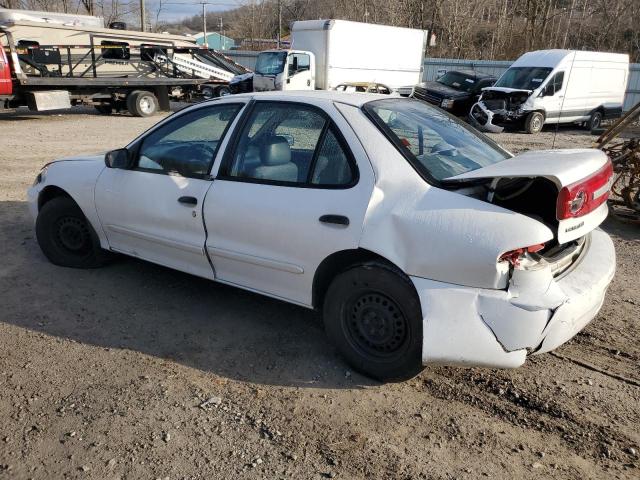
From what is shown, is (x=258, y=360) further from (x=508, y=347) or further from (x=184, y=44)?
(x=184, y=44)

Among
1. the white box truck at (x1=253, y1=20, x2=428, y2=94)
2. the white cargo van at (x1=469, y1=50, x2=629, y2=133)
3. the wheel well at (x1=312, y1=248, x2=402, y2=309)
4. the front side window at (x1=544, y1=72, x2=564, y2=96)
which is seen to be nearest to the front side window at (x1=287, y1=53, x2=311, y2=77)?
the white box truck at (x1=253, y1=20, x2=428, y2=94)

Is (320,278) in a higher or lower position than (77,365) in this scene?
higher

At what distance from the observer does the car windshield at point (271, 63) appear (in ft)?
64.0

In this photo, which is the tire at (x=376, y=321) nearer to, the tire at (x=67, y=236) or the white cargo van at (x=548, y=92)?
the tire at (x=67, y=236)

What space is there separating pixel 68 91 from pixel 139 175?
14.5m

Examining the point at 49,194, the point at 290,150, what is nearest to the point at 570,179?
the point at 290,150

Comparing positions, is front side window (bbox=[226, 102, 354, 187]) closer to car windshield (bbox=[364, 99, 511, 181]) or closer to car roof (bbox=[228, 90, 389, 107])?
car roof (bbox=[228, 90, 389, 107])

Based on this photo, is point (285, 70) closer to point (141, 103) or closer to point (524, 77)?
point (141, 103)

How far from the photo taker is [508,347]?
2.80 m

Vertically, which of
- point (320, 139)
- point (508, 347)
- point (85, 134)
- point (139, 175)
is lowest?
point (85, 134)

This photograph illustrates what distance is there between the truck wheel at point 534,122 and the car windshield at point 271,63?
8.45 meters

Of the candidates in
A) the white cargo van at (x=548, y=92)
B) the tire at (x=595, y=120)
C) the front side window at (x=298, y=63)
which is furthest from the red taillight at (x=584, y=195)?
the front side window at (x=298, y=63)

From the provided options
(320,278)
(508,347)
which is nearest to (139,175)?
(320,278)

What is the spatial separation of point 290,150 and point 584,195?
1.80 m
